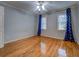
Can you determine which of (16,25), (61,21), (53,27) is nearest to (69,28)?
(61,21)

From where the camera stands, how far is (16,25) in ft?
16.5

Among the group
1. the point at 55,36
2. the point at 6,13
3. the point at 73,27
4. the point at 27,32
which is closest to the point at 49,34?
the point at 55,36

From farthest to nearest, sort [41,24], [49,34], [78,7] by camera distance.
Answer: [41,24] < [49,34] < [78,7]

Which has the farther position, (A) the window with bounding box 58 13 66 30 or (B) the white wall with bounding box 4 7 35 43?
(A) the window with bounding box 58 13 66 30

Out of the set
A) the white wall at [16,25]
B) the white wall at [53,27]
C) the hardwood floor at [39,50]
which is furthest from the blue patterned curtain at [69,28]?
the white wall at [16,25]

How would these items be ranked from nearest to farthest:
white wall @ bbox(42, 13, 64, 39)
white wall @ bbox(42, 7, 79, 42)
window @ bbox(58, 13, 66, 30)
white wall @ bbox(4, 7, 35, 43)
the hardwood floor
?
the hardwood floor, white wall @ bbox(4, 7, 35, 43), white wall @ bbox(42, 7, 79, 42), window @ bbox(58, 13, 66, 30), white wall @ bbox(42, 13, 64, 39)


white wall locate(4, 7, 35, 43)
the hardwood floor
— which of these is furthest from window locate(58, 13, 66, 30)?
white wall locate(4, 7, 35, 43)

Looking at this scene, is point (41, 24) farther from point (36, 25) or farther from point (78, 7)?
point (78, 7)

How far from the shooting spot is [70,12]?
482cm

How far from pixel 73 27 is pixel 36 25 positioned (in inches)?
133

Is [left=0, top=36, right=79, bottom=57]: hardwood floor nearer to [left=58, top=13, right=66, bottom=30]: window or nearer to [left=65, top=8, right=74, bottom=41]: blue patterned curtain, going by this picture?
[left=65, top=8, right=74, bottom=41]: blue patterned curtain

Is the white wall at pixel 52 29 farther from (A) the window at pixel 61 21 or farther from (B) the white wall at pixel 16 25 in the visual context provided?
(B) the white wall at pixel 16 25

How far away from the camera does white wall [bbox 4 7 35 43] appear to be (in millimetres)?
4341

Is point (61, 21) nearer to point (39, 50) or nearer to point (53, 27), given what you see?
point (53, 27)
